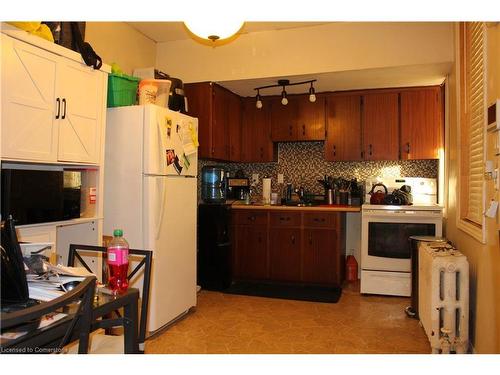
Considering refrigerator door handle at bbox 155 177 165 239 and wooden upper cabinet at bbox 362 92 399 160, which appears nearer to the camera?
refrigerator door handle at bbox 155 177 165 239

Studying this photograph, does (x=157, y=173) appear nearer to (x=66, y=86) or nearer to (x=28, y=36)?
(x=66, y=86)

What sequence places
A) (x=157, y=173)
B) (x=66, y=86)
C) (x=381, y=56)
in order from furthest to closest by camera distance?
(x=381, y=56)
(x=157, y=173)
(x=66, y=86)

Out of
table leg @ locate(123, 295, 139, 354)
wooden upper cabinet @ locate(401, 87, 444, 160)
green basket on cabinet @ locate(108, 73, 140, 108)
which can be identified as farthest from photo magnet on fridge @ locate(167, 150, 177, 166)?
wooden upper cabinet @ locate(401, 87, 444, 160)

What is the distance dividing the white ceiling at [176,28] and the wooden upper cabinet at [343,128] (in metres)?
1.16

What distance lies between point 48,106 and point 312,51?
7.97ft

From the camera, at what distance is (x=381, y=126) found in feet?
14.6

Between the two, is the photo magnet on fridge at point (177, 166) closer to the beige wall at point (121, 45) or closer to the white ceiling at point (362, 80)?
the beige wall at point (121, 45)

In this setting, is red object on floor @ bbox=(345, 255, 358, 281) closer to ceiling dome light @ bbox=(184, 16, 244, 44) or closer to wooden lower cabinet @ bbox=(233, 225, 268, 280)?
wooden lower cabinet @ bbox=(233, 225, 268, 280)

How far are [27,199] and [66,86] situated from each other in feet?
2.43

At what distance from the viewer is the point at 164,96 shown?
3.18m

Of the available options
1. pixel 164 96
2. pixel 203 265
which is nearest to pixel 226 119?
pixel 164 96

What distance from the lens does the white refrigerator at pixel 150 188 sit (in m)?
2.87

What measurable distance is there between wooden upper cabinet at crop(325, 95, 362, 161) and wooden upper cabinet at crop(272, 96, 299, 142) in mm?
407

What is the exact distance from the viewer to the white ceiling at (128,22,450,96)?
363 centimetres
